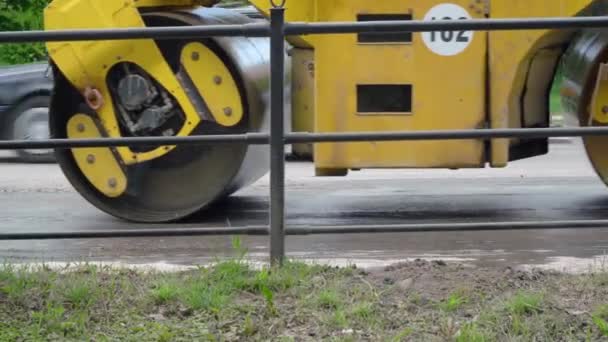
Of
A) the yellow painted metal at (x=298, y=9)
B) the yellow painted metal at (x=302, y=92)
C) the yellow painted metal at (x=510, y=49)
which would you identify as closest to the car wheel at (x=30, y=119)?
the yellow painted metal at (x=302, y=92)

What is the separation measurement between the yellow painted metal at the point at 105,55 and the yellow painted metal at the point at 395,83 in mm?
875

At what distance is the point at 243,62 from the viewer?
8492mm

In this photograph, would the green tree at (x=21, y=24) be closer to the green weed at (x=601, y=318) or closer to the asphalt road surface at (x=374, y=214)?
the asphalt road surface at (x=374, y=214)

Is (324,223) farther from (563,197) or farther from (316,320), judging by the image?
(316,320)

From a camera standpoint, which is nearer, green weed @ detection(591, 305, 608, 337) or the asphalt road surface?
green weed @ detection(591, 305, 608, 337)

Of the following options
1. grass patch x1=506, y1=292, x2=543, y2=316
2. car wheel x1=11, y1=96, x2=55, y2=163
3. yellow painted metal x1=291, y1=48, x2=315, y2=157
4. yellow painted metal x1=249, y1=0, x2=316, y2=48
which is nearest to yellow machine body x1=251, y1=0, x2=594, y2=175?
yellow painted metal x1=249, y1=0, x2=316, y2=48

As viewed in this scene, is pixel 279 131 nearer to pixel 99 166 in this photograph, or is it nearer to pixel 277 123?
pixel 277 123

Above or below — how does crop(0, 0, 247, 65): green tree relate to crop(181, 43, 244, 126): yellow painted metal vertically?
below

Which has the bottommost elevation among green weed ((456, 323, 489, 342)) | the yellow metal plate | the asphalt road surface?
the asphalt road surface

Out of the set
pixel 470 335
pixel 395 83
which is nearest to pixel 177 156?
pixel 395 83

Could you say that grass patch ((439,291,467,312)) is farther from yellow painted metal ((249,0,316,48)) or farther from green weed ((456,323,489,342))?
yellow painted metal ((249,0,316,48))

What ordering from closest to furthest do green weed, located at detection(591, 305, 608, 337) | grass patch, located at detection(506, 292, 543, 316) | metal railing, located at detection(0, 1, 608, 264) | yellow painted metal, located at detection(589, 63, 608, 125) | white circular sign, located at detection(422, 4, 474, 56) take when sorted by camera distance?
1. green weed, located at detection(591, 305, 608, 337)
2. grass patch, located at detection(506, 292, 543, 316)
3. metal railing, located at detection(0, 1, 608, 264)
4. white circular sign, located at detection(422, 4, 474, 56)
5. yellow painted metal, located at detection(589, 63, 608, 125)

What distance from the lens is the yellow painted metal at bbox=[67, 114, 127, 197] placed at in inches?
337

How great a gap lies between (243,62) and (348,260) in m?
2.39
